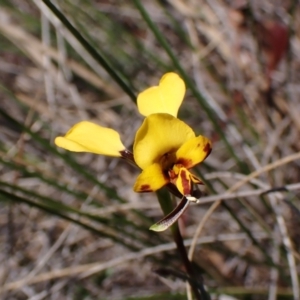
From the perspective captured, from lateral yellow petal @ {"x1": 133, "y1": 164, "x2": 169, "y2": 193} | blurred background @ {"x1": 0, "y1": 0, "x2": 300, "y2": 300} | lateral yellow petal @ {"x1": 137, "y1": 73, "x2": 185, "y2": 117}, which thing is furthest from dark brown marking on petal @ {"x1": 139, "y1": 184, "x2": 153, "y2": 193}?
blurred background @ {"x1": 0, "y1": 0, "x2": 300, "y2": 300}

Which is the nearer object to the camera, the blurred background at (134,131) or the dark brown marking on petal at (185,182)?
the dark brown marking on petal at (185,182)

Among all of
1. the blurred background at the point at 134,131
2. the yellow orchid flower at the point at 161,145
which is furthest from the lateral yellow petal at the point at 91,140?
the blurred background at the point at 134,131

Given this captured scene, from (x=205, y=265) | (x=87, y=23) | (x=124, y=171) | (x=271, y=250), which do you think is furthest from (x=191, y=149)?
(x=87, y=23)

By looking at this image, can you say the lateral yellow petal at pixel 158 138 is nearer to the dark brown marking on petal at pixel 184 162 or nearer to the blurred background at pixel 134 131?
the dark brown marking on petal at pixel 184 162

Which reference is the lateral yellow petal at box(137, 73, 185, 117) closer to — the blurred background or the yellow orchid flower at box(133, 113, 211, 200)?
the yellow orchid flower at box(133, 113, 211, 200)

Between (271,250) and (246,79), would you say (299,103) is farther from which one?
(271,250)

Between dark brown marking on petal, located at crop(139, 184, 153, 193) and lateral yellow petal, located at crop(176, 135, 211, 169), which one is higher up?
lateral yellow petal, located at crop(176, 135, 211, 169)

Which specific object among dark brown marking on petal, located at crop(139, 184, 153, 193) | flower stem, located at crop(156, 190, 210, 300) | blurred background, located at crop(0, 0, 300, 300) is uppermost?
blurred background, located at crop(0, 0, 300, 300)
